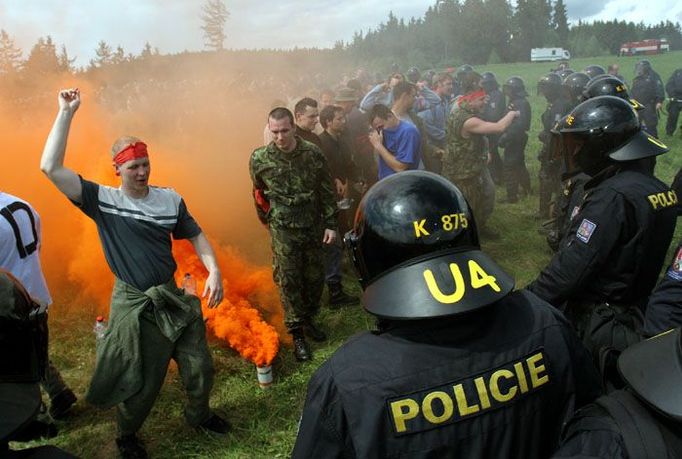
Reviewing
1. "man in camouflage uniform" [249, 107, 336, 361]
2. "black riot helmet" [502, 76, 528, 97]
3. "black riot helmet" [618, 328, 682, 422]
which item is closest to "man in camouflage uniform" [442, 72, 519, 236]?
"man in camouflage uniform" [249, 107, 336, 361]

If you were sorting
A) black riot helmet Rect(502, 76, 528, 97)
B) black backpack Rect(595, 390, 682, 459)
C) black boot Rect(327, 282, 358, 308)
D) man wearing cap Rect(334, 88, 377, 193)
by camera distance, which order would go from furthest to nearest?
1. black riot helmet Rect(502, 76, 528, 97)
2. man wearing cap Rect(334, 88, 377, 193)
3. black boot Rect(327, 282, 358, 308)
4. black backpack Rect(595, 390, 682, 459)

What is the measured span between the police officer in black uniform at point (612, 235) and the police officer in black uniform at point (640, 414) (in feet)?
5.44

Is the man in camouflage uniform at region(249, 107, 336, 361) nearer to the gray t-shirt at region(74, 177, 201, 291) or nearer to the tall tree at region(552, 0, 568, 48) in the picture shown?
the gray t-shirt at region(74, 177, 201, 291)

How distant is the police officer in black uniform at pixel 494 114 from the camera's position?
33.8 ft

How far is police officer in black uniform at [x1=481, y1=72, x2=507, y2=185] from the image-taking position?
1031cm

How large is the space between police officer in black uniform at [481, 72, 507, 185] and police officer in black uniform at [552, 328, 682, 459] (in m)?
9.23

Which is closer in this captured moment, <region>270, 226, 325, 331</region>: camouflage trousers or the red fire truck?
<region>270, 226, 325, 331</region>: camouflage trousers

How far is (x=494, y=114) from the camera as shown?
10938 millimetres

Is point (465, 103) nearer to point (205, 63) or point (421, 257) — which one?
point (421, 257)

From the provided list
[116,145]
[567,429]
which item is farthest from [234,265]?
[567,429]

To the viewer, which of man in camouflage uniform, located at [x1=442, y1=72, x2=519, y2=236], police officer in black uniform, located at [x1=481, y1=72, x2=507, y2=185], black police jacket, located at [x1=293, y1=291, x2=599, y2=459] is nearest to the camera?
black police jacket, located at [x1=293, y1=291, x2=599, y2=459]

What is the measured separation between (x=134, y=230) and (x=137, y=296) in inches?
17.4

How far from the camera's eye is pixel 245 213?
8500 millimetres

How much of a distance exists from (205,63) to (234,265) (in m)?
15.2
